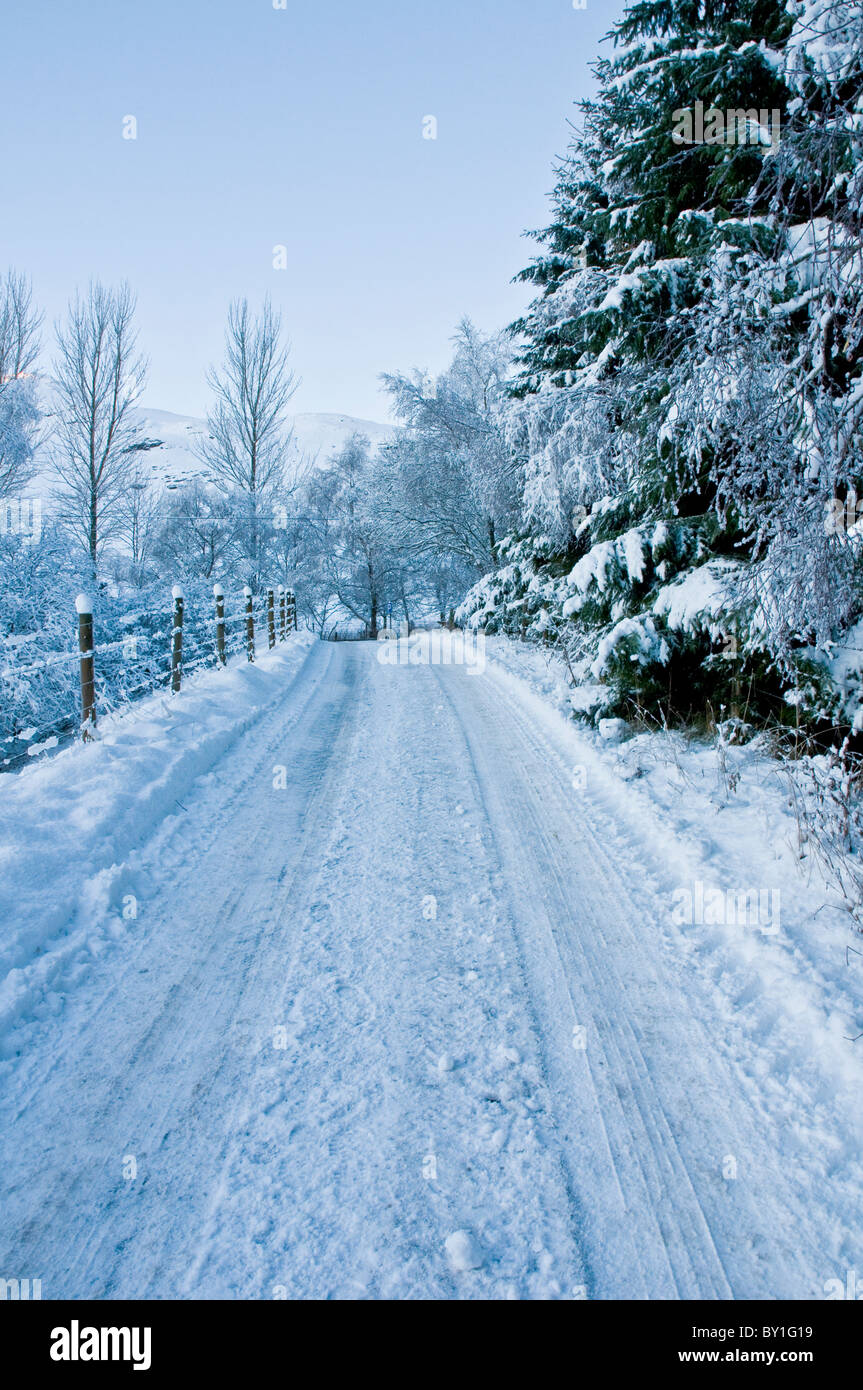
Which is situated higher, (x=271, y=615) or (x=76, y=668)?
(x=271, y=615)

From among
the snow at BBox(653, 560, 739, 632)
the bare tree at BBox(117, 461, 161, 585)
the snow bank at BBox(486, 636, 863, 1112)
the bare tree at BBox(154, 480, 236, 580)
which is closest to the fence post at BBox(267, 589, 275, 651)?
the snow bank at BBox(486, 636, 863, 1112)

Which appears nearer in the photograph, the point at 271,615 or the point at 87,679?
the point at 87,679

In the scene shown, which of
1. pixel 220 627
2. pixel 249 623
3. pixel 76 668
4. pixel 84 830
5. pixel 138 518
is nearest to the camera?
pixel 84 830

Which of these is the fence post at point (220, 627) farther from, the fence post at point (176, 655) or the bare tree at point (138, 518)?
the bare tree at point (138, 518)

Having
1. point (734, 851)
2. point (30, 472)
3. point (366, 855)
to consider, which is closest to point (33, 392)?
point (30, 472)

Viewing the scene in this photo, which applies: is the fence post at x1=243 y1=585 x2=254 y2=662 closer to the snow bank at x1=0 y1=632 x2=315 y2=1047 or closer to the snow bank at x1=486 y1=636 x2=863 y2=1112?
the snow bank at x1=0 y1=632 x2=315 y2=1047

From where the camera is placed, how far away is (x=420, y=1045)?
2.94 meters

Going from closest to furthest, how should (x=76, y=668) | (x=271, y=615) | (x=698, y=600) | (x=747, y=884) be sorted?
1. (x=747, y=884)
2. (x=698, y=600)
3. (x=76, y=668)
4. (x=271, y=615)

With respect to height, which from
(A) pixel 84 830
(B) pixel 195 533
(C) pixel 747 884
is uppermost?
(B) pixel 195 533

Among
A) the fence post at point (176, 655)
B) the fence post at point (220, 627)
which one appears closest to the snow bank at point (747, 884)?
the fence post at point (176, 655)

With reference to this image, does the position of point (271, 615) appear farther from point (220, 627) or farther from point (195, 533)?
point (195, 533)

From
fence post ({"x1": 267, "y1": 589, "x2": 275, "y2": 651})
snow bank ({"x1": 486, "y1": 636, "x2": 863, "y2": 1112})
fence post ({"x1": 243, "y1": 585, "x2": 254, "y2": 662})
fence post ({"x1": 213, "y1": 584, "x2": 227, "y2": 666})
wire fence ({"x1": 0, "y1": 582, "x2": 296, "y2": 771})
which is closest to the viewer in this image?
snow bank ({"x1": 486, "y1": 636, "x2": 863, "y2": 1112})

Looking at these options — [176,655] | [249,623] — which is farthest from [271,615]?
[176,655]

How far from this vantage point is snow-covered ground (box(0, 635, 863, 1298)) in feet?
6.92
